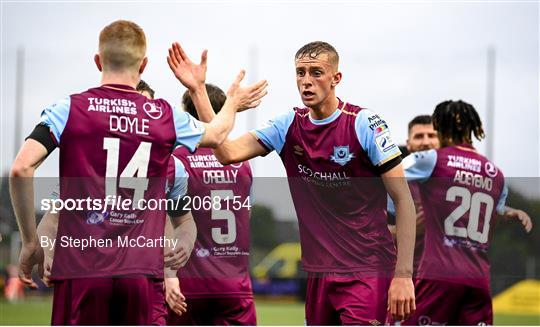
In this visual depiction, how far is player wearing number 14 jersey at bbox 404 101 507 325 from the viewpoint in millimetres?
9250

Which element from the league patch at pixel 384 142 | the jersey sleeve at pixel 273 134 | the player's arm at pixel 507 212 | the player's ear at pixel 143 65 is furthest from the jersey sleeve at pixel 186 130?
the player's arm at pixel 507 212

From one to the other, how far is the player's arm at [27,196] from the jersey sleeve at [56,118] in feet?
0.44

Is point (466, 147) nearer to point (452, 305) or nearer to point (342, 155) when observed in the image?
point (452, 305)

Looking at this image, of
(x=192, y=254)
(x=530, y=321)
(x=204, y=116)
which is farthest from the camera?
(x=530, y=321)

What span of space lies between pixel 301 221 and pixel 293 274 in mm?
29033

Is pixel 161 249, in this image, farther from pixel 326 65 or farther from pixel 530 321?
pixel 530 321

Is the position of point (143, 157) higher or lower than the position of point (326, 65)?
lower

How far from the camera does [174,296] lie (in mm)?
8438

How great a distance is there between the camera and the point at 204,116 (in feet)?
23.6

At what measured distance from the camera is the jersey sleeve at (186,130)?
21.2 ft

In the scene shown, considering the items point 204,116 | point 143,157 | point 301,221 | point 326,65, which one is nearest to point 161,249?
point 143,157

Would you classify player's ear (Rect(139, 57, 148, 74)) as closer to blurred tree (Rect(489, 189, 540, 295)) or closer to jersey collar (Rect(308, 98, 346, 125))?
jersey collar (Rect(308, 98, 346, 125))

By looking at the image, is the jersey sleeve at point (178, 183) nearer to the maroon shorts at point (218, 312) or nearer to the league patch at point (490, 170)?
the maroon shorts at point (218, 312)

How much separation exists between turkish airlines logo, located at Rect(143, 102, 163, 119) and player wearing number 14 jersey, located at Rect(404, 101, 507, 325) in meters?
3.47
